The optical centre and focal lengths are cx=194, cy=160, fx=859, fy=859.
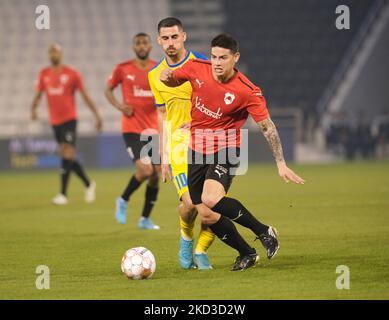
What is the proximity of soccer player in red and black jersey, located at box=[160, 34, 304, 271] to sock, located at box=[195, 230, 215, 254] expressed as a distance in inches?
11.7

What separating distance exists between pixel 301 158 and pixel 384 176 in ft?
24.9

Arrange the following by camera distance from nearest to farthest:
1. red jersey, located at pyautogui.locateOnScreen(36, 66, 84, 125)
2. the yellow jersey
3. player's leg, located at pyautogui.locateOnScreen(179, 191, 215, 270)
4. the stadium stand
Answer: player's leg, located at pyautogui.locateOnScreen(179, 191, 215, 270), the yellow jersey, red jersey, located at pyautogui.locateOnScreen(36, 66, 84, 125), the stadium stand

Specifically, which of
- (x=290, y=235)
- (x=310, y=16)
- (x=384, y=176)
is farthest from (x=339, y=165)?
(x=290, y=235)

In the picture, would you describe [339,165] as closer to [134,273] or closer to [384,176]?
[384,176]

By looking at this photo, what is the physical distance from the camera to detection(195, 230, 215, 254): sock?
7.59 metres

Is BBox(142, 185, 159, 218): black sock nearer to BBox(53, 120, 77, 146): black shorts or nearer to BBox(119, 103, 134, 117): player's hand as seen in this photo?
BBox(119, 103, 134, 117): player's hand

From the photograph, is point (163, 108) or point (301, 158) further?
point (301, 158)

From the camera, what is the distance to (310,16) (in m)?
30.3

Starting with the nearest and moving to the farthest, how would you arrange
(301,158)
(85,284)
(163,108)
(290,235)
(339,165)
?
(85,284) → (163,108) → (290,235) → (339,165) → (301,158)

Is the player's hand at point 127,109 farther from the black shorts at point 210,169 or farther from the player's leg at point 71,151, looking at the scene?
the black shorts at point 210,169

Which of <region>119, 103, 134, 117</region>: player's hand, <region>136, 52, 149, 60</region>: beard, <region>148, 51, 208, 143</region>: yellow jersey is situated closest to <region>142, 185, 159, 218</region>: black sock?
<region>119, 103, 134, 117</region>: player's hand

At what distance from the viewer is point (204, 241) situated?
300 inches

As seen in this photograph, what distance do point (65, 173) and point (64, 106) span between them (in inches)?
47.5

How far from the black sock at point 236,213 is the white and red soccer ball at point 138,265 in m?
0.73
